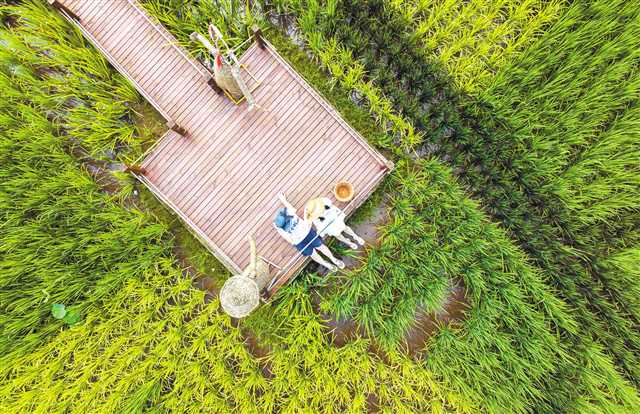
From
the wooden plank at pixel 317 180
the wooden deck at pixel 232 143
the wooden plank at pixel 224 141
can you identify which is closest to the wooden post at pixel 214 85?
the wooden deck at pixel 232 143

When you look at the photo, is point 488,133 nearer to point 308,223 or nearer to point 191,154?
point 308,223

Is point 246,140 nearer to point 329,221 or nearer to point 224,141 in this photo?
point 224,141

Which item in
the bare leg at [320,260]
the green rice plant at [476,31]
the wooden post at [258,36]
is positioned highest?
the green rice plant at [476,31]

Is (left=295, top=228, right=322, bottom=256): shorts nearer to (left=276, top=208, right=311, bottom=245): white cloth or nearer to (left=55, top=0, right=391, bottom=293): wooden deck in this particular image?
(left=276, top=208, right=311, bottom=245): white cloth

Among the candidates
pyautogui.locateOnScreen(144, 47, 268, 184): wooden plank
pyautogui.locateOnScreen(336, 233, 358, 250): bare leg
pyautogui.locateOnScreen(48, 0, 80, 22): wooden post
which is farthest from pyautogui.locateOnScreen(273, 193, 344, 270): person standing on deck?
pyautogui.locateOnScreen(48, 0, 80, 22): wooden post

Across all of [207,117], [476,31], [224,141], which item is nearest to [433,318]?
[224,141]

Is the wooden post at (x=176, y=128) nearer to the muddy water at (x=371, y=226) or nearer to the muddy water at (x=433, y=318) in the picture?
the muddy water at (x=371, y=226)
